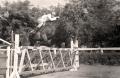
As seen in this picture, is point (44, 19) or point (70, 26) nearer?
point (70, 26)

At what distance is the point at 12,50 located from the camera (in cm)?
889

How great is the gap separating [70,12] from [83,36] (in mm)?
2153

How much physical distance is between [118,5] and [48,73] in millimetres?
12676

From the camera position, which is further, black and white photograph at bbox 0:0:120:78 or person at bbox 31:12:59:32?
person at bbox 31:12:59:32

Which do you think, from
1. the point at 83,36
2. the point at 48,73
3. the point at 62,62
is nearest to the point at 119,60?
the point at 83,36

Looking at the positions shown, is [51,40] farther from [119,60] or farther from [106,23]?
[119,60]

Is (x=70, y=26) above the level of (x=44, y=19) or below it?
below

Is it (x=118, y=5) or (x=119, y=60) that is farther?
(x=118, y=5)

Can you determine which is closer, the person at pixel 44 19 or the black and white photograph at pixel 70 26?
the black and white photograph at pixel 70 26

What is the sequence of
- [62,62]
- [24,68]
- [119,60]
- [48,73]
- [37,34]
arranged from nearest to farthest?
[24,68]
[48,73]
[62,62]
[119,60]
[37,34]

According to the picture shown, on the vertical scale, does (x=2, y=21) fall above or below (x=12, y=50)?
above

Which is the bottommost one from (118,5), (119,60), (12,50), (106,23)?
(119,60)

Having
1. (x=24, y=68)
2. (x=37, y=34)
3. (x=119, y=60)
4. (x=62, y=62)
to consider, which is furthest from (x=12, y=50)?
(x=37, y=34)

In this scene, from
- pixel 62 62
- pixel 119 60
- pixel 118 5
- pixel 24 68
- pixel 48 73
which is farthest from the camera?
pixel 118 5
